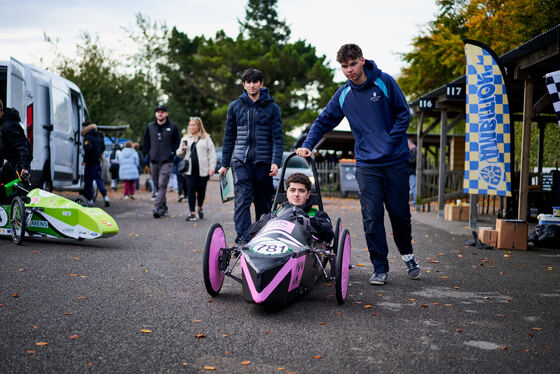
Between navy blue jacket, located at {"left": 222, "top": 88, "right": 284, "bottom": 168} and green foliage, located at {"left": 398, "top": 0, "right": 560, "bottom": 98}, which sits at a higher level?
green foliage, located at {"left": 398, "top": 0, "right": 560, "bottom": 98}

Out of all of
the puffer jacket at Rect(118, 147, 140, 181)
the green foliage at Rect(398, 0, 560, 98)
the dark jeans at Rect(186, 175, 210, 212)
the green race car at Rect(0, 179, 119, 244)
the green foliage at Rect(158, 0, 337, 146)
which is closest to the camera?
the green race car at Rect(0, 179, 119, 244)

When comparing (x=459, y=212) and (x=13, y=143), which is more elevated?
(x=13, y=143)

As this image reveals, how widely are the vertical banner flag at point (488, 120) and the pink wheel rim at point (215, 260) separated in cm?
546

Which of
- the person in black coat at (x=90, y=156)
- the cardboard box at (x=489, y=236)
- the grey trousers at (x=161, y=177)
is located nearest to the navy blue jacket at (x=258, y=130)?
the cardboard box at (x=489, y=236)

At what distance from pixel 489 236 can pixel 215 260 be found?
5.23 metres

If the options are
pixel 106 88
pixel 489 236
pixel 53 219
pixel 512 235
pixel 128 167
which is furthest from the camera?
pixel 106 88

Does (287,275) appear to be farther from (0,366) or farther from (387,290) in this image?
(0,366)

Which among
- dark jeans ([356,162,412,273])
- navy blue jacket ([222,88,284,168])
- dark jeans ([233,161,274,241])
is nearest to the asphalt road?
dark jeans ([356,162,412,273])

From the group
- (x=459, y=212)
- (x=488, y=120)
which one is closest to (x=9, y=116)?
(x=488, y=120)

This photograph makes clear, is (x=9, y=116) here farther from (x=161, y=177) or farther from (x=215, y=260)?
(x=215, y=260)

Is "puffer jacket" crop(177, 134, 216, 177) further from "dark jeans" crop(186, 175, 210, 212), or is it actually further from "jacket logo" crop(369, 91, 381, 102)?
"jacket logo" crop(369, 91, 381, 102)

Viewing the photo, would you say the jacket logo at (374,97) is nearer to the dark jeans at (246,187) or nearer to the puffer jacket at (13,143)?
the dark jeans at (246,187)

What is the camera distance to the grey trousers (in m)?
11.2

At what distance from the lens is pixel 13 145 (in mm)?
7590
